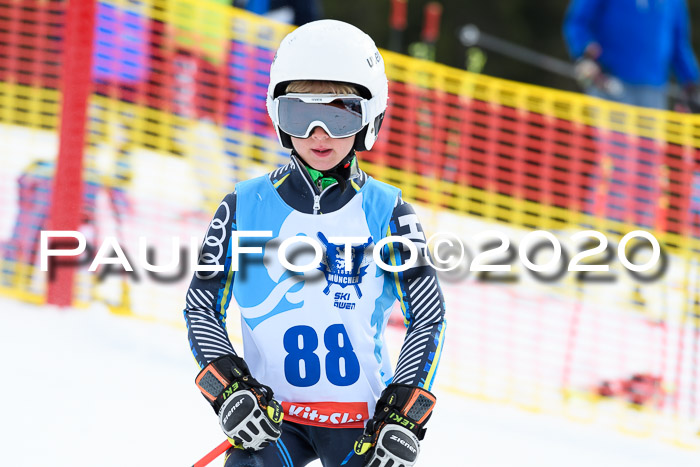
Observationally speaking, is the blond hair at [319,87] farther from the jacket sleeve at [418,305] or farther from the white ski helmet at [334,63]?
the jacket sleeve at [418,305]

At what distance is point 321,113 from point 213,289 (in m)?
0.54

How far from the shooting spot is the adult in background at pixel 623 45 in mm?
6422

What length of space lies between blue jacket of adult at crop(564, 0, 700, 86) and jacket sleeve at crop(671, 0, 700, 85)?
180 mm

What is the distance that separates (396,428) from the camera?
7.54 feet

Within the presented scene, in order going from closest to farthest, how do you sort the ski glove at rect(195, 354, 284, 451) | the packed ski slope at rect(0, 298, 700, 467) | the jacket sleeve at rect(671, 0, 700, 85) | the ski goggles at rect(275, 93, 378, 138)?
the ski glove at rect(195, 354, 284, 451), the ski goggles at rect(275, 93, 378, 138), the packed ski slope at rect(0, 298, 700, 467), the jacket sleeve at rect(671, 0, 700, 85)

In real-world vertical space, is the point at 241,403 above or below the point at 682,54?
below

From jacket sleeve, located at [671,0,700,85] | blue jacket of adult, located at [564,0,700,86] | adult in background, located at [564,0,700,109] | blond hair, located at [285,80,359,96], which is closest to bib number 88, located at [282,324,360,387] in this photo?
blond hair, located at [285,80,359,96]

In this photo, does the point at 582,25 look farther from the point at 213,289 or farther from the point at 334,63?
the point at 213,289

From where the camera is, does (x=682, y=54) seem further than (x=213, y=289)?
Yes

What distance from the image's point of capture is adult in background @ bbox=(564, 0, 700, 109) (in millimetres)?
6422

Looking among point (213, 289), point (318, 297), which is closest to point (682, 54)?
point (318, 297)

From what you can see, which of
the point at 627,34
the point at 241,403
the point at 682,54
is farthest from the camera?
the point at 682,54

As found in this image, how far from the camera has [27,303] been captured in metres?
5.56

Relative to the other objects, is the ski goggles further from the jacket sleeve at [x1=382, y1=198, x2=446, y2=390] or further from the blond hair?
the jacket sleeve at [x1=382, y1=198, x2=446, y2=390]
